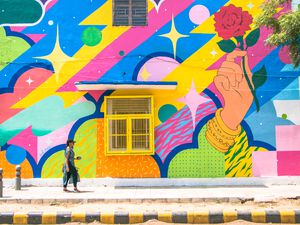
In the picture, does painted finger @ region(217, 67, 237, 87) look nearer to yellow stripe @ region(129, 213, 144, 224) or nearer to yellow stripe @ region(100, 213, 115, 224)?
yellow stripe @ region(129, 213, 144, 224)

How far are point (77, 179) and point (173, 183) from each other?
2.85 meters

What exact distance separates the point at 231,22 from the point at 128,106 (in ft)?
13.0

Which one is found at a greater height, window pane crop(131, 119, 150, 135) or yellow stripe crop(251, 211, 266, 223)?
window pane crop(131, 119, 150, 135)

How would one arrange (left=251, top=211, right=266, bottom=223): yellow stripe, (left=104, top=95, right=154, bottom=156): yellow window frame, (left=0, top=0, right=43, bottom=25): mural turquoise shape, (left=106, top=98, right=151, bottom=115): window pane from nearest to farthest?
(left=251, top=211, right=266, bottom=223): yellow stripe, (left=104, top=95, right=154, bottom=156): yellow window frame, (left=106, top=98, right=151, bottom=115): window pane, (left=0, top=0, right=43, bottom=25): mural turquoise shape

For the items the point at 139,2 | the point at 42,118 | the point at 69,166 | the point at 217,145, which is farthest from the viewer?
the point at 139,2

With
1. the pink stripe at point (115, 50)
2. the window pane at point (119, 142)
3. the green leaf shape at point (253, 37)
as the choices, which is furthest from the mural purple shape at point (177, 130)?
the pink stripe at point (115, 50)

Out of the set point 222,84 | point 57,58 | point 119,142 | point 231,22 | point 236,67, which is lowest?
point 119,142

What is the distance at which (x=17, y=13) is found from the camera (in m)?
14.1

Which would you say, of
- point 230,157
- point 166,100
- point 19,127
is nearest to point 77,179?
point 19,127

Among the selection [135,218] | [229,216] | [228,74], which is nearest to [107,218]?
[135,218]

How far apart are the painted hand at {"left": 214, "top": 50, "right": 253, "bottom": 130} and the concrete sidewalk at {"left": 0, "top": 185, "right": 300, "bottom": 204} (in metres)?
2.09

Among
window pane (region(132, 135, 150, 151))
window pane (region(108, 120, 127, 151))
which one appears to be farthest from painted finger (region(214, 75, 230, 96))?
window pane (region(108, 120, 127, 151))

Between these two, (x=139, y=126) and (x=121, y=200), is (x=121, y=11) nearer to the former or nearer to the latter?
(x=139, y=126)

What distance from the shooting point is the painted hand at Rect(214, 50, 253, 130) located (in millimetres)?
13992
